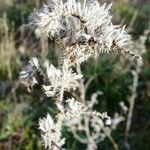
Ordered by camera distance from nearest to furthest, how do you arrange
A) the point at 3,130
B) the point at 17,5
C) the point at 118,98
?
the point at 3,130, the point at 118,98, the point at 17,5

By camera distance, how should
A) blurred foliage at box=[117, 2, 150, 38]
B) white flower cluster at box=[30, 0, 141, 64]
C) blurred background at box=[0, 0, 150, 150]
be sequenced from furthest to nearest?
blurred foliage at box=[117, 2, 150, 38]
blurred background at box=[0, 0, 150, 150]
white flower cluster at box=[30, 0, 141, 64]

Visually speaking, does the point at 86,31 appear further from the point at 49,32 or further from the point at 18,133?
the point at 18,133

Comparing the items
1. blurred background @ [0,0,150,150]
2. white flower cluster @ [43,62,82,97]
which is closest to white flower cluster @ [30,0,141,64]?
white flower cluster @ [43,62,82,97]

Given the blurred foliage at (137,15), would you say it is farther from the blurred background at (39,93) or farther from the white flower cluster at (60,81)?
the white flower cluster at (60,81)

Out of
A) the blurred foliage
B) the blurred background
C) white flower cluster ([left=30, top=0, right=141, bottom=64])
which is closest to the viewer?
white flower cluster ([left=30, top=0, right=141, bottom=64])

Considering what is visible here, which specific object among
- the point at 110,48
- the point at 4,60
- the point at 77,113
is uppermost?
the point at 4,60

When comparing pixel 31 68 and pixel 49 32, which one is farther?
pixel 31 68

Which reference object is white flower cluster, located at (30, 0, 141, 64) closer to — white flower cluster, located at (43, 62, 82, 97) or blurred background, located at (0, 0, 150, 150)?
white flower cluster, located at (43, 62, 82, 97)

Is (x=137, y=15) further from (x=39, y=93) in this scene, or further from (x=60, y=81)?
(x=60, y=81)

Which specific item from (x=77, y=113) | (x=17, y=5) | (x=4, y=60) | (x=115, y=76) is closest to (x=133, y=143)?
(x=115, y=76)
